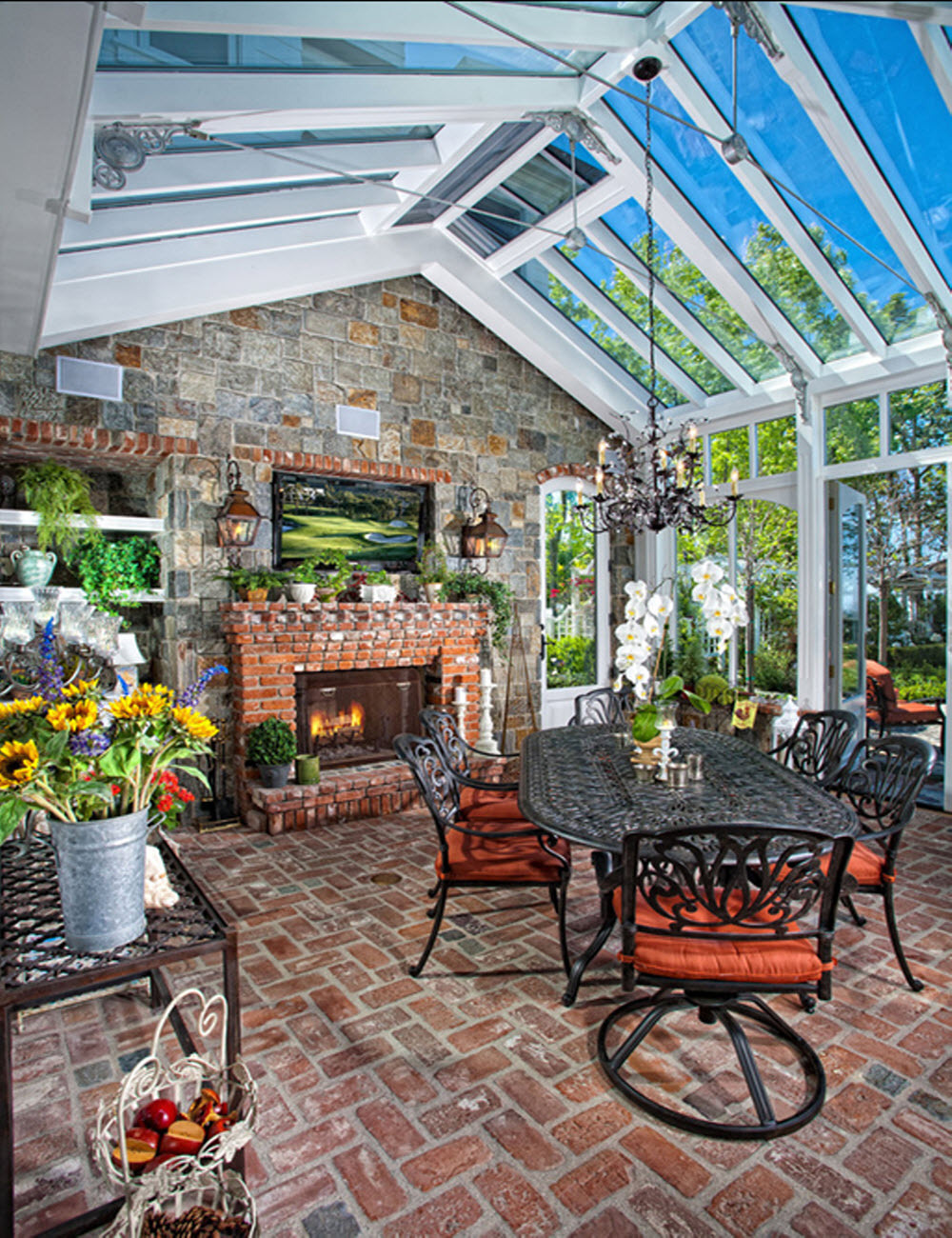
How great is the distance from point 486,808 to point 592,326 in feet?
15.2

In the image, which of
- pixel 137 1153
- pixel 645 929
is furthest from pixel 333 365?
pixel 137 1153

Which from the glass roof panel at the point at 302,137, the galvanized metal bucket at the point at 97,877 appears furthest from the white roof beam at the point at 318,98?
the galvanized metal bucket at the point at 97,877

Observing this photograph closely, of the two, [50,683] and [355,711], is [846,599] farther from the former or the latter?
[50,683]

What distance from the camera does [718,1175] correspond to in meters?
1.83

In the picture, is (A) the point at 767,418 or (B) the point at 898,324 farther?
(A) the point at 767,418

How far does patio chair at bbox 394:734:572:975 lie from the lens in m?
2.71

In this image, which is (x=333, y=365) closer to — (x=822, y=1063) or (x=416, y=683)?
(x=416, y=683)

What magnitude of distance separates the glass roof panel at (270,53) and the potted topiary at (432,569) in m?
3.27

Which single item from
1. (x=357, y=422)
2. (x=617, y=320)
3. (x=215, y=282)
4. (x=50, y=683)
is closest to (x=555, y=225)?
(x=617, y=320)

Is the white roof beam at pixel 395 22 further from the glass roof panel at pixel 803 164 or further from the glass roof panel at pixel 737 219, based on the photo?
the glass roof panel at pixel 737 219

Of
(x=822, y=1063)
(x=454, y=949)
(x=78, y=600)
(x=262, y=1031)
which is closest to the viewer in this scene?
(x=822, y=1063)

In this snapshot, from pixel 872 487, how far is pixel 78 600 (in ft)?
18.7

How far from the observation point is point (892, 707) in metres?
5.86

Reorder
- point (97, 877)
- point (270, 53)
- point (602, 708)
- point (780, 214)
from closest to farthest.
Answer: point (97, 877) < point (270, 53) < point (780, 214) < point (602, 708)
